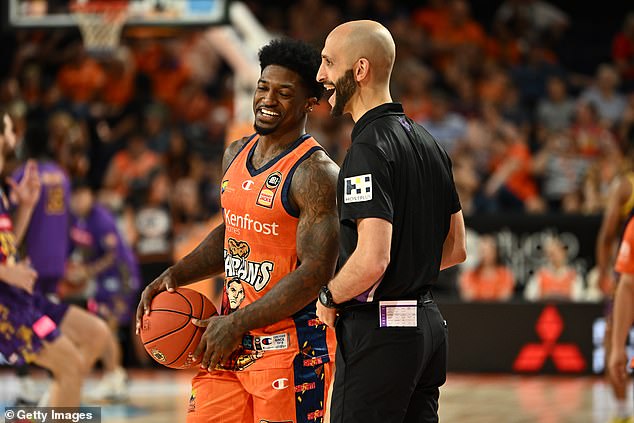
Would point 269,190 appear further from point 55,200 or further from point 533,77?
point 533,77

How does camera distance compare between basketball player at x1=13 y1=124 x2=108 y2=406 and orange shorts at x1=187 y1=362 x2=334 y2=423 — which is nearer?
orange shorts at x1=187 y1=362 x2=334 y2=423

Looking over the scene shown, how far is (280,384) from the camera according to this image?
4.12 m

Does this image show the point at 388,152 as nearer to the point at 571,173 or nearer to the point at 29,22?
the point at 29,22

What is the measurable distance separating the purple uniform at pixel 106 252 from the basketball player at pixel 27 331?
3.30 metres

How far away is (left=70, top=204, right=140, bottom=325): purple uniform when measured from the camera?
371 inches

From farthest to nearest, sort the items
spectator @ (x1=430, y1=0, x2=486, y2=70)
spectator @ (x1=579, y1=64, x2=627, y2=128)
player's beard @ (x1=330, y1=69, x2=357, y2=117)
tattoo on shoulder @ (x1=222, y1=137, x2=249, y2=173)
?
spectator @ (x1=430, y1=0, x2=486, y2=70)
spectator @ (x1=579, y1=64, x2=627, y2=128)
tattoo on shoulder @ (x1=222, y1=137, x2=249, y2=173)
player's beard @ (x1=330, y1=69, x2=357, y2=117)

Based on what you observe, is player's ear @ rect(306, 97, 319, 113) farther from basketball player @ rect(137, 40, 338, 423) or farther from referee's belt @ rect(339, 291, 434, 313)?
referee's belt @ rect(339, 291, 434, 313)

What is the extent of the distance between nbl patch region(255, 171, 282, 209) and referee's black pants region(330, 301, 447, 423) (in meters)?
0.63

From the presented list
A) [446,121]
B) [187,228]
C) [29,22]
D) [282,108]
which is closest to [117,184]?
[187,228]

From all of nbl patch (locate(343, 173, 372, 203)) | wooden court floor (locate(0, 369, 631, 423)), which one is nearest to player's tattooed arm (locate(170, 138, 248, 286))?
nbl patch (locate(343, 173, 372, 203))

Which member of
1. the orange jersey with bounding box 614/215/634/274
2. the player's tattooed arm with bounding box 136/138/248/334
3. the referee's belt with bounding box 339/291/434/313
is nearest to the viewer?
the referee's belt with bounding box 339/291/434/313

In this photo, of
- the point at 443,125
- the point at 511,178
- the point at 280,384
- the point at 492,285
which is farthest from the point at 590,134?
the point at 280,384

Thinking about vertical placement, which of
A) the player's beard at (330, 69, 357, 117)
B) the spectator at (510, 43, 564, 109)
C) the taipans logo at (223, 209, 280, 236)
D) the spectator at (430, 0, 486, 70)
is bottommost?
the taipans logo at (223, 209, 280, 236)

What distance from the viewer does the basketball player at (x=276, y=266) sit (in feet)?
13.4
